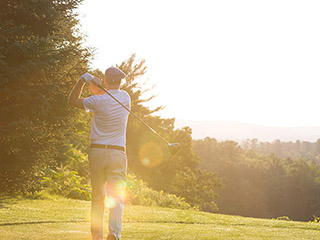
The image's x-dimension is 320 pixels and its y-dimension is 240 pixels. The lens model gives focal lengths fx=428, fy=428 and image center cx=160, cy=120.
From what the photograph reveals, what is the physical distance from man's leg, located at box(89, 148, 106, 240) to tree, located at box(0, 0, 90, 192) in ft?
15.6

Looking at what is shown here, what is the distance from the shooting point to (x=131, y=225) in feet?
25.5

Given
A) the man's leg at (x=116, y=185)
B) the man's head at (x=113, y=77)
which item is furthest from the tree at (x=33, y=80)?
the man's leg at (x=116, y=185)

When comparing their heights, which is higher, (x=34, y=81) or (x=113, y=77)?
Answer: (x=34, y=81)

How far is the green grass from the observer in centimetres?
635

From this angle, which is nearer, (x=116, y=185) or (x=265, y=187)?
(x=116, y=185)

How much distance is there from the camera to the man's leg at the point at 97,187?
15.5 feet

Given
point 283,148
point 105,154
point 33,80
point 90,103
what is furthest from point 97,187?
point 283,148

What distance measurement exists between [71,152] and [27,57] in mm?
7247

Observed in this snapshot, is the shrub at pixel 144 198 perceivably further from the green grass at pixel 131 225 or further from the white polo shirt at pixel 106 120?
the white polo shirt at pixel 106 120

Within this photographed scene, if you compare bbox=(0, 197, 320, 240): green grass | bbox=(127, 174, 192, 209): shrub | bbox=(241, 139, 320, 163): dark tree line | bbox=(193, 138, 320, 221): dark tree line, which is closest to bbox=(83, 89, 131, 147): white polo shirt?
bbox=(0, 197, 320, 240): green grass

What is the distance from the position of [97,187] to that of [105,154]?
411mm

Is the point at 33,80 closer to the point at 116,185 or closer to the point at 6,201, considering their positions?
the point at 6,201

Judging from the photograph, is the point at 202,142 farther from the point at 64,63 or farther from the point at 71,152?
the point at 64,63

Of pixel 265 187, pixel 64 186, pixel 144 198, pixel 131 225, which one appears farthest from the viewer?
pixel 265 187
